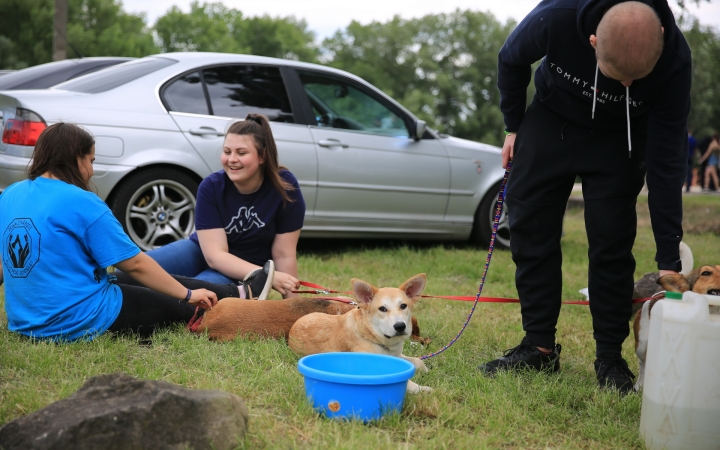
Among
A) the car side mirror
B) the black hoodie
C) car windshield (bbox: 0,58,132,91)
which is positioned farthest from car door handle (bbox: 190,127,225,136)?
the black hoodie

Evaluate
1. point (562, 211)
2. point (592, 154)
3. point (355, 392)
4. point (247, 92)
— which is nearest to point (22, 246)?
point (355, 392)

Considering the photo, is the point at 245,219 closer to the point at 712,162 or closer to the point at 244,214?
the point at 244,214

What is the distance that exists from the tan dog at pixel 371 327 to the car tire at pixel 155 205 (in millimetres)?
2638

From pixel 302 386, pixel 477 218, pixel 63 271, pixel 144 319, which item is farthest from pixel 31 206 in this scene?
pixel 477 218

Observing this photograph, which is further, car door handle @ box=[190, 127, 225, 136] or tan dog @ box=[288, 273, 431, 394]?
car door handle @ box=[190, 127, 225, 136]

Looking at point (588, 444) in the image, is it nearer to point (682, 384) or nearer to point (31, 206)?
point (682, 384)

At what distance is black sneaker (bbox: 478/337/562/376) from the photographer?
139 inches

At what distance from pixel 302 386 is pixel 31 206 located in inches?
63.6

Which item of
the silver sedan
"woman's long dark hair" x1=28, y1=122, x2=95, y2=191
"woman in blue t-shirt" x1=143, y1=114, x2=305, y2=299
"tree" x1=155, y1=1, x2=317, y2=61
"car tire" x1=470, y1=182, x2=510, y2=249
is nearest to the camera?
"woman's long dark hair" x1=28, y1=122, x2=95, y2=191

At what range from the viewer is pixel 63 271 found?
342 cm

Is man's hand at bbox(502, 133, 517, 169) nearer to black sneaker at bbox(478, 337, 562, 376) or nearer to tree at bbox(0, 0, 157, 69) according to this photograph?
black sneaker at bbox(478, 337, 562, 376)

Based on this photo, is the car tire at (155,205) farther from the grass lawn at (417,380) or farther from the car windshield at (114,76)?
the grass lawn at (417,380)

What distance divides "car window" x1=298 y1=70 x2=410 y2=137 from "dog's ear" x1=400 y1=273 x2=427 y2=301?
350 centimetres

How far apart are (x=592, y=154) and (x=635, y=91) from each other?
0.41 meters
